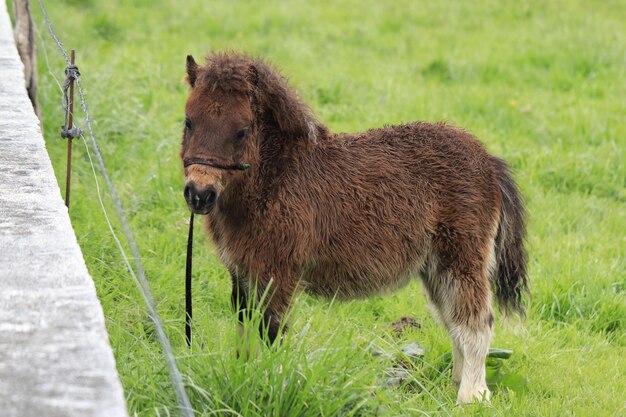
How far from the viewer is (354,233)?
13.1ft

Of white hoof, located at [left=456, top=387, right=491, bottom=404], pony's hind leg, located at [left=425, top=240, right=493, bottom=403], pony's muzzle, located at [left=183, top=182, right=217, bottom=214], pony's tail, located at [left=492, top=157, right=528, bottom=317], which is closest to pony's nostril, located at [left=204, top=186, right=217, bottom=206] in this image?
pony's muzzle, located at [left=183, top=182, right=217, bottom=214]

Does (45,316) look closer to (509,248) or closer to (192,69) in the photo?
(192,69)

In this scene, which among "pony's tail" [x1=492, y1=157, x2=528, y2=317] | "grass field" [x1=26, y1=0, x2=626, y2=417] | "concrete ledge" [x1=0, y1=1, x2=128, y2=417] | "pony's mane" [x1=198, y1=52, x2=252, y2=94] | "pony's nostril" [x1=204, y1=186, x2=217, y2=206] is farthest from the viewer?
"pony's tail" [x1=492, y1=157, x2=528, y2=317]

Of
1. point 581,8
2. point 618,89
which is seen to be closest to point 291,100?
point 618,89

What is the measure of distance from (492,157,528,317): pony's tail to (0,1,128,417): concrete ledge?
7.31 ft

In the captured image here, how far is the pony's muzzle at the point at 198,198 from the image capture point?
11.0ft

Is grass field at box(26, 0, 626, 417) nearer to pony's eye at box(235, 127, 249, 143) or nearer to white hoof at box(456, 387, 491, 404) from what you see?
white hoof at box(456, 387, 491, 404)

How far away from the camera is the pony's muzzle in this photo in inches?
132

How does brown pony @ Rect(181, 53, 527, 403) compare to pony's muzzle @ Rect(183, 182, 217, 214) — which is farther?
brown pony @ Rect(181, 53, 527, 403)

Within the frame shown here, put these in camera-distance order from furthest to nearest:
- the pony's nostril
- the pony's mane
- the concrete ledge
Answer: the pony's mane, the pony's nostril, the concrete ledge

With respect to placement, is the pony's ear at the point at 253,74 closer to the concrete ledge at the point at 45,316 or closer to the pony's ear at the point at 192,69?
the pony's ear at the point at 192,69

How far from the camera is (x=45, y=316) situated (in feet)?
7.70

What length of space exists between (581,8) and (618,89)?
4104mm

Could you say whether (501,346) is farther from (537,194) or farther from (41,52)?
(41,52)
